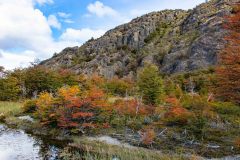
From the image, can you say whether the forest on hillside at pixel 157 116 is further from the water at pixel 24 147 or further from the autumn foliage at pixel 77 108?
the water at pixel 24 147

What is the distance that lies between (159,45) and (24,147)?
110051mm

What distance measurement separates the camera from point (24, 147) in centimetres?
2834

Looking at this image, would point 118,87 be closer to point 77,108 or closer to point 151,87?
point 151,87

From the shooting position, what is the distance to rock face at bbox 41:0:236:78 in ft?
348

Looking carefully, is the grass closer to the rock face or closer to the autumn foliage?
the autumn foliage

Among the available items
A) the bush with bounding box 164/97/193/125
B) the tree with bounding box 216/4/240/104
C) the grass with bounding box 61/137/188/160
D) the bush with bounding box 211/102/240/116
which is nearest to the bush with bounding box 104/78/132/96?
the bush with bounding box 211/102/240/116

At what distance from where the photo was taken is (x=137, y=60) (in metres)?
132

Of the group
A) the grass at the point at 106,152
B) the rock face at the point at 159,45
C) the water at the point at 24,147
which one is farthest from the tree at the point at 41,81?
the rock face at the point at 159,45

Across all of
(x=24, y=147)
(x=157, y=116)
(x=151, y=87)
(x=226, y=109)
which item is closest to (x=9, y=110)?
(x=151, y=87)

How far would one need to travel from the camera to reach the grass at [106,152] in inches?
870

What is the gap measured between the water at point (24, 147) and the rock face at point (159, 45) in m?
70.6

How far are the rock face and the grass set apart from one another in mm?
71115

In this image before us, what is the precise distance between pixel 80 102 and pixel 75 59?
402ft

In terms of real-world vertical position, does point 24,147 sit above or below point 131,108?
below
